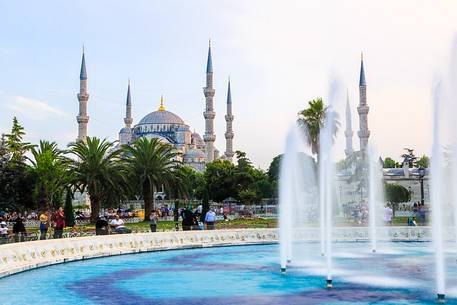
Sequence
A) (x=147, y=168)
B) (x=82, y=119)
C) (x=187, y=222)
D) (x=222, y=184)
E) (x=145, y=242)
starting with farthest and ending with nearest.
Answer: (x=82, y=119) < (x=222, y=184) < (x=147, y=168) < (x=187, y=222) < (x=145, y=242)

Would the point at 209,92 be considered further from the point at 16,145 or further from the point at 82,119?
the point at 16,145

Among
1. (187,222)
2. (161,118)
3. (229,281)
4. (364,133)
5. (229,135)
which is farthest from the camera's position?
(161,118)

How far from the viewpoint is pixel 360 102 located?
5478 centimetres

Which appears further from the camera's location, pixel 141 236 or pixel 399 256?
pixel 141 236

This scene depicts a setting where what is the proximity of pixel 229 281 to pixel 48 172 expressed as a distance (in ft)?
55.0

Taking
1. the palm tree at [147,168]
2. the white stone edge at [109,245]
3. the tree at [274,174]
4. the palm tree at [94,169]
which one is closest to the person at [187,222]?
the white stone edge at [109,245]

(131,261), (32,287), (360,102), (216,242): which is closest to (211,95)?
(360,102)

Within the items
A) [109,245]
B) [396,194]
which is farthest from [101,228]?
[396,194]

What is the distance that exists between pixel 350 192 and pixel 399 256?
131ft

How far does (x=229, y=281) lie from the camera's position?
9.37 metres

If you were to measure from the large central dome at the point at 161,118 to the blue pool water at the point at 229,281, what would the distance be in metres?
78.1

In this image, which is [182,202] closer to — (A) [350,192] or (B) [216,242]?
(A) [350,192]

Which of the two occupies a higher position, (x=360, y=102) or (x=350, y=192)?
(x=360, y=102)

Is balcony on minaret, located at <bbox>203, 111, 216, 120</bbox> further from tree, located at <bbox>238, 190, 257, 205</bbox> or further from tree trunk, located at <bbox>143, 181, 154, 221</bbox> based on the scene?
tree trunk, located at <bbox>143, 181, 154, 221</bbox>
